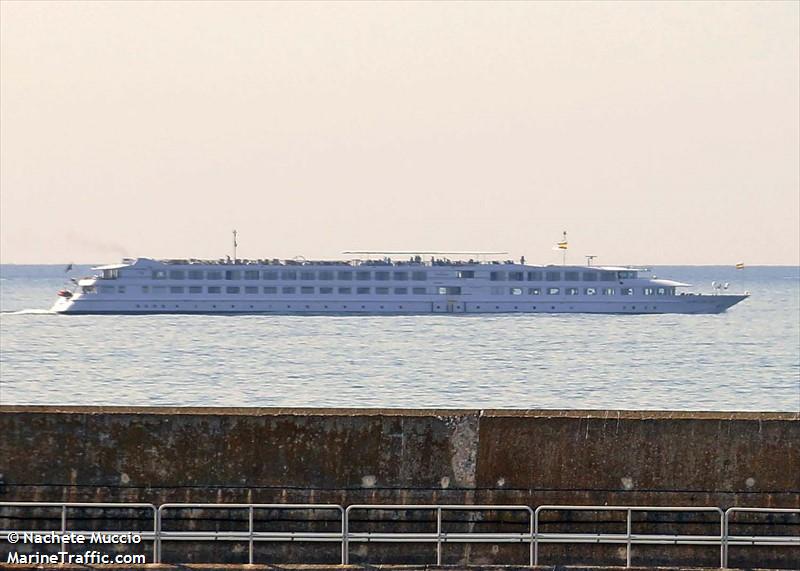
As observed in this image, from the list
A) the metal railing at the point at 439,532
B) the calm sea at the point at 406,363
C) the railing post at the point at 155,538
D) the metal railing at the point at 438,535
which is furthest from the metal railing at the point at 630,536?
the calm sea at the point at 406,363

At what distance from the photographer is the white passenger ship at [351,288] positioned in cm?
12062

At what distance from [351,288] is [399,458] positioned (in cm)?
10901

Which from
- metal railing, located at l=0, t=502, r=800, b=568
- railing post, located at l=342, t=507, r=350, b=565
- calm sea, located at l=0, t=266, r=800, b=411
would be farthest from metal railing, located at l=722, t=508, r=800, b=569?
calm sea, located at l=0, t=266, r=800, b=411

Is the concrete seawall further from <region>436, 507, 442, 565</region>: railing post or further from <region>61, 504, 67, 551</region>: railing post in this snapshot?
<region>436, 507, 442, 565</region>: railing post

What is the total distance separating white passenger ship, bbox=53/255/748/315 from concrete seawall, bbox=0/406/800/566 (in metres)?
107

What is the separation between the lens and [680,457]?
13375mm

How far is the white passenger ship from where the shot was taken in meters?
121

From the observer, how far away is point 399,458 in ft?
43.9

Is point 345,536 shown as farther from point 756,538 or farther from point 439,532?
point 756,538

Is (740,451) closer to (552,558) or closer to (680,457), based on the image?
(680,457)

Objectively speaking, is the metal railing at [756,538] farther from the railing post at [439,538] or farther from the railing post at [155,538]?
the railing post at [155,538]

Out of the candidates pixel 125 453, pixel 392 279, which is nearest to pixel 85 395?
pixel 125 453

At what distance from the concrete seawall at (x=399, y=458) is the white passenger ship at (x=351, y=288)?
350ft

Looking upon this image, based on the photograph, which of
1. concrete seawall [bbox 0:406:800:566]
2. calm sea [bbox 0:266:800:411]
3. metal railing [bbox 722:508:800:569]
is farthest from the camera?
calm sea [bbox 0:266:800:411]
